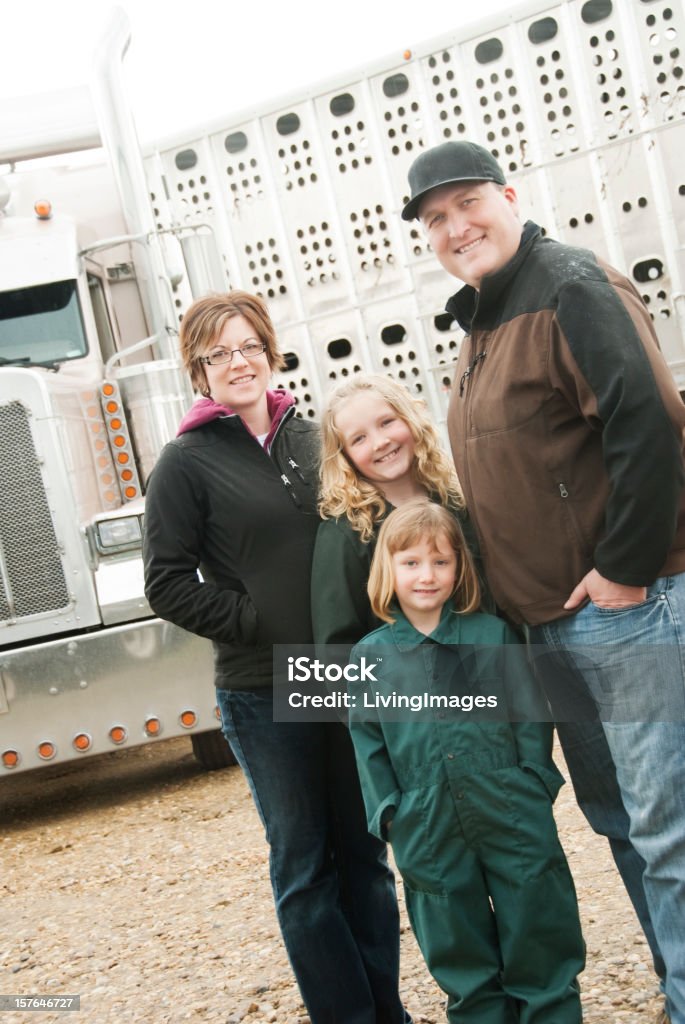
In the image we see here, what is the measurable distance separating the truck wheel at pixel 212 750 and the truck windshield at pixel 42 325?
238 cm

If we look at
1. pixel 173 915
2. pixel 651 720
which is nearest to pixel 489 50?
pixel 173 915

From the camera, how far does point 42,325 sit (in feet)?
23.6

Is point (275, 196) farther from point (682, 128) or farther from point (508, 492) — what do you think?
point (508, 492)

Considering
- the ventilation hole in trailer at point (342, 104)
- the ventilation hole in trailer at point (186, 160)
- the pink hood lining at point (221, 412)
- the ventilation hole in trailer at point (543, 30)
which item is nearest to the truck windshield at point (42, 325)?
the ventilation hole in trailer at point (186, 160)

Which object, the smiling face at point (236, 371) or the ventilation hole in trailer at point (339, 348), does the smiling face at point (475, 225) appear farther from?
the ventilation hole in trailer at point (339, 348)

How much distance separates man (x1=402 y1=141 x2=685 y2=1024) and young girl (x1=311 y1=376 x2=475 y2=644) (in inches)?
8.1

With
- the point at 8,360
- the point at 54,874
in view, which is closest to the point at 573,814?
the point at 54,874

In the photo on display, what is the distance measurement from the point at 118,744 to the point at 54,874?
0.89 meters

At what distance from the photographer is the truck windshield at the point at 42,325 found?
7.11m

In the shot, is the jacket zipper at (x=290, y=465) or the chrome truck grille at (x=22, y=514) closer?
the jacket zipper at (x=290, y=465)

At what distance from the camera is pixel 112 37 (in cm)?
696

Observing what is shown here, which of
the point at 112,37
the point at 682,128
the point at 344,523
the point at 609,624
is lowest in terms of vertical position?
the point at 609,624

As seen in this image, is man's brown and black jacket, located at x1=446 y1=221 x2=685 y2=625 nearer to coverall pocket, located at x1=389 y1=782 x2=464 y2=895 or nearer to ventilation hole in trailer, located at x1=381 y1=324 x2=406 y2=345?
coverall pocket, located at x1=389 y1=782 x2=464 y2=895

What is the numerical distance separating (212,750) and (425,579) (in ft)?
15.1
